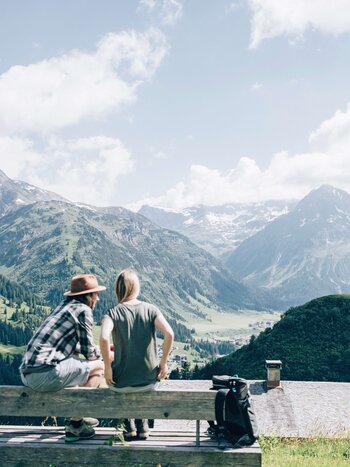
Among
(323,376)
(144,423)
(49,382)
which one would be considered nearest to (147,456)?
(144,423)

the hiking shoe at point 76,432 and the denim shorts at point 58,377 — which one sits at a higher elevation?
the denim shorts at point 58,377

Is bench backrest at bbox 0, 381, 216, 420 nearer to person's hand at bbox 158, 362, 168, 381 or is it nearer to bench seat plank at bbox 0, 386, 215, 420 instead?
bench seat plank at bbox 0, 386, 215, 420

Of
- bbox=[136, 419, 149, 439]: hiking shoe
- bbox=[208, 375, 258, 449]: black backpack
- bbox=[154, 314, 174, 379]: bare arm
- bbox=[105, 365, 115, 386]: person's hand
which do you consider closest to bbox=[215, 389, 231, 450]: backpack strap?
bbox=[208, 375, 258, 449]: black backpack

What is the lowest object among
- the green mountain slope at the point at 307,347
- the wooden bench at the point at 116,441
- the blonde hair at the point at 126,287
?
the green mountain slope at the point at 307,347

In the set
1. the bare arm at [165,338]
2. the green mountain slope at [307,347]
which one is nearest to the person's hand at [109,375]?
the bare arm at [165,338]

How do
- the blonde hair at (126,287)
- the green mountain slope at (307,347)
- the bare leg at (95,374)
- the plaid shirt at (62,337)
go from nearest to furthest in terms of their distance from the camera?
the plaid shirt at (62,337) < the blonde hair at (126,287) < the bare leg at (95,374) < the green mountain slope at (307,347)

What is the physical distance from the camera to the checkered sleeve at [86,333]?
866cm

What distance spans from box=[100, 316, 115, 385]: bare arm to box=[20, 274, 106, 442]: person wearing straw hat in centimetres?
55

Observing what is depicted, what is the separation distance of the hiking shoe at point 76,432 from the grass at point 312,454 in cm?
370

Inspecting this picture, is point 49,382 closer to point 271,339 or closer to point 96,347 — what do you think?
point 96,347

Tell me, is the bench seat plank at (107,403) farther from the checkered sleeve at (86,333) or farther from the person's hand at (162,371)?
the checkered sleeve at (86,333)

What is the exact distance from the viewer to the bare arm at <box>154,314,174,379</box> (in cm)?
835

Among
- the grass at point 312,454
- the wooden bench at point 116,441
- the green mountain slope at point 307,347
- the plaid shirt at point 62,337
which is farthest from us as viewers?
the green mountain slope at point 307,347

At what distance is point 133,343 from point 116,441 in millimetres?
1622
